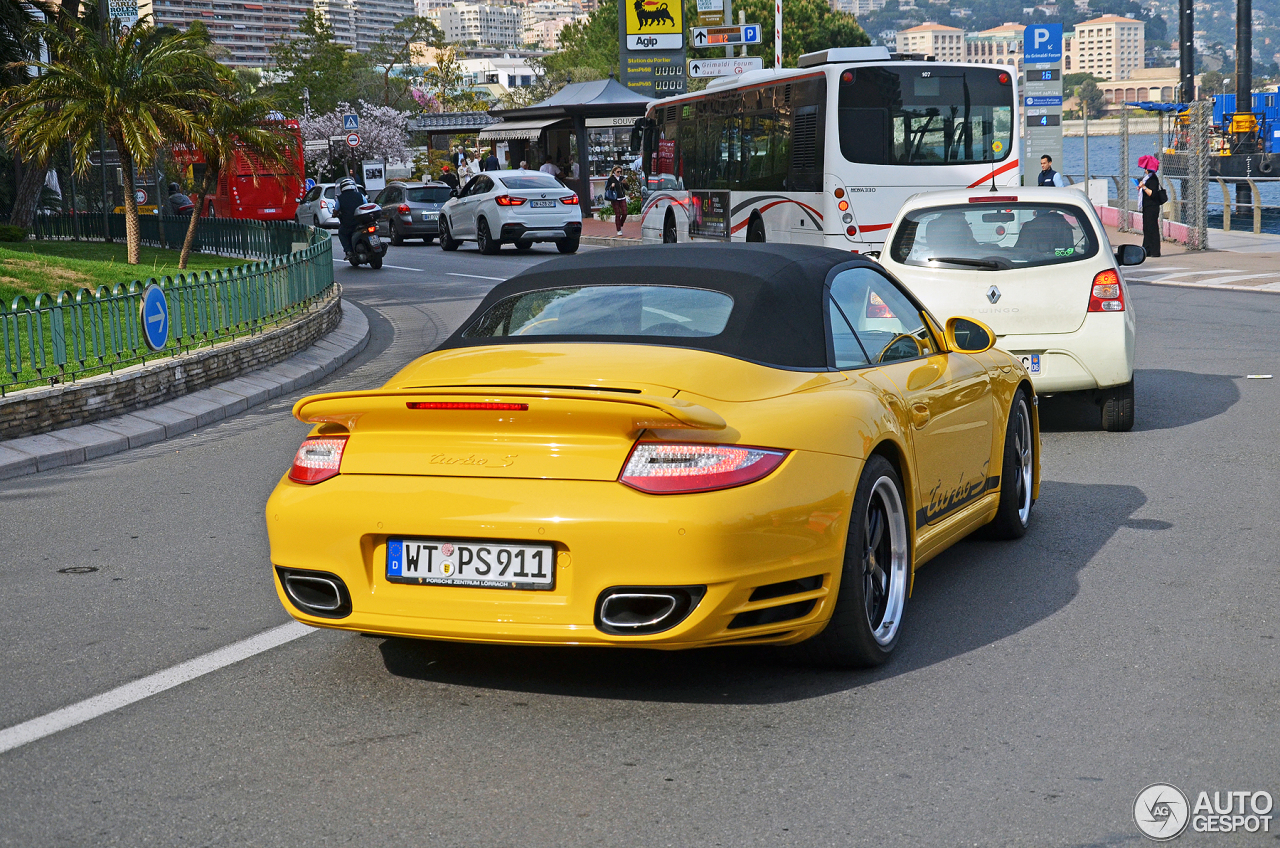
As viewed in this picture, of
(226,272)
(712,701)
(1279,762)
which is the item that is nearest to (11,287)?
(226,272)

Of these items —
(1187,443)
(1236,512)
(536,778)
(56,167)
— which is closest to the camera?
(536,778)

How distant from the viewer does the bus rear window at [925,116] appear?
20.2 meters

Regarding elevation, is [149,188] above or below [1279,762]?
above

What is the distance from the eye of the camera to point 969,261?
10047 millimetres

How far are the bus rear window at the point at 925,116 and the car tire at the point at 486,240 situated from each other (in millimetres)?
11792

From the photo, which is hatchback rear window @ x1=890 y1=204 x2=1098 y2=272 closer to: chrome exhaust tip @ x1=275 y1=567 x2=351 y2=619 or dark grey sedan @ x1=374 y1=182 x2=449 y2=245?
chrome exhaust tip @ x1=275 y1=567 x2=351 y2=619

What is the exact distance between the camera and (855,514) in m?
4.65

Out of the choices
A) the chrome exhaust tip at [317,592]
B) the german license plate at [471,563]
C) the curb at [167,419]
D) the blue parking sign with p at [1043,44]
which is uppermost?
the blue parking sign with p at [1043,44]

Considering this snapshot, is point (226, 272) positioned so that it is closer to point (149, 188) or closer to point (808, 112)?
point (808, 112)

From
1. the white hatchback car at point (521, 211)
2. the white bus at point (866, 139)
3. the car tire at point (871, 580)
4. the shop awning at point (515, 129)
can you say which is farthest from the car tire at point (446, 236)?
the car tire at point (871, 580)

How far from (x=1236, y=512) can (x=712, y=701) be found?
3.82 meters

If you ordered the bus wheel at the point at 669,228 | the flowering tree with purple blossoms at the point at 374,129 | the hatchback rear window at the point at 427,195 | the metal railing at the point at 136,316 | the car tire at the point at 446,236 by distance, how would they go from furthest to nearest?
the flowering tree with purple blossoms at the point at 374,129
the hatchback rear window at the point at 427,195
the car tire at the point at 446,236
the bus wheel at the point at 669,228
the metal railing at the point at 136,316

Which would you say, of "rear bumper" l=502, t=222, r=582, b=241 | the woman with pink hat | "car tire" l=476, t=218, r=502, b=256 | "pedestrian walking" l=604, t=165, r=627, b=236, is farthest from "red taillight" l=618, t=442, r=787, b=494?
"pedestrian walking" l=604, t=165, r=627, b=236

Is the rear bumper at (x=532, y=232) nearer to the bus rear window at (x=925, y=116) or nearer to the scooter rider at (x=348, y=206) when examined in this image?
the scooter rider at (x=348, y=206)
